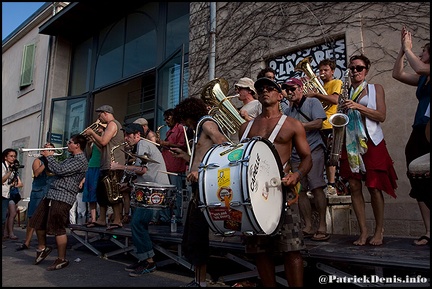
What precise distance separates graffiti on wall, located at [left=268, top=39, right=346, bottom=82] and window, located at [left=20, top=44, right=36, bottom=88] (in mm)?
9971

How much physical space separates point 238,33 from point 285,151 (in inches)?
193

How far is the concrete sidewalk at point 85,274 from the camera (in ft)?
12.3

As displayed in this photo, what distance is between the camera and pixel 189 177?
3.18 m

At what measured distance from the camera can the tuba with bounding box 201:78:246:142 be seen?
453 cm

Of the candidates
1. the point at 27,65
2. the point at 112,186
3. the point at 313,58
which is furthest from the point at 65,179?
the point at 27,65

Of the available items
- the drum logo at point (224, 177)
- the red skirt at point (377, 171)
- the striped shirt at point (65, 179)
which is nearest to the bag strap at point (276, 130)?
the drum logo at point (224, 177)

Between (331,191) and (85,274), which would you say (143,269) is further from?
(331,191)

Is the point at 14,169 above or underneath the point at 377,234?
above

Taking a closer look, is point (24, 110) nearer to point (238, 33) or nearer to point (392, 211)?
point (238, 33)

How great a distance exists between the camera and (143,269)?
411 cm

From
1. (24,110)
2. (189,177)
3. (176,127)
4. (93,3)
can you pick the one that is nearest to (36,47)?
(24,110)

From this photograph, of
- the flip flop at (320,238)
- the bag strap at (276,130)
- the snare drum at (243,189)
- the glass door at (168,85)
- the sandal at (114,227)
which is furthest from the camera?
the glass door at (168,85)

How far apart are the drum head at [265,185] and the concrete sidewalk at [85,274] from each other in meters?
1.38

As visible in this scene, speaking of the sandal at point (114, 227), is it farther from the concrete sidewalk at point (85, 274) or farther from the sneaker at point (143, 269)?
the sneaker at point (143, 269)
